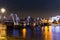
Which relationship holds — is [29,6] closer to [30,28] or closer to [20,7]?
[20,7]

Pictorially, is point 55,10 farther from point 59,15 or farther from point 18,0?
point 18,0

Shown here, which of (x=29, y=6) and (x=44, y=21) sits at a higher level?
(x=29, y=6)

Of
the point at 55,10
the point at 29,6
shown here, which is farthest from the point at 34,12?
the point at 55,10

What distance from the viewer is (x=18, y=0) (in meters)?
15.2

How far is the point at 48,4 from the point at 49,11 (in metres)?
0.55

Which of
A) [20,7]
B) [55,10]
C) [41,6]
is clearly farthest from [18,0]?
[55,10]

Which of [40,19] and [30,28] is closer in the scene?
[40,19]

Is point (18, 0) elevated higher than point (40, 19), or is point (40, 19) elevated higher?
point (18, 0)

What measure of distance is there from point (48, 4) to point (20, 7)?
2.11 metres

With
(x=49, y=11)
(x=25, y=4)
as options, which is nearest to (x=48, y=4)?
(x=49, y=11)

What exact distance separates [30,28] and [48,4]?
233 cm

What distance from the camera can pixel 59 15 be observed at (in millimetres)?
15141

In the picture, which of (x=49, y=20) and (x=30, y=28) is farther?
(x=30, y=28)

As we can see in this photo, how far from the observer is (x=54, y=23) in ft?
50.7
